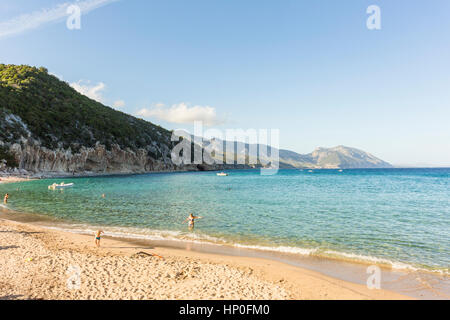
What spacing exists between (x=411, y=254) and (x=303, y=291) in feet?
25.8

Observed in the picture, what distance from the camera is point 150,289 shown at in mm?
8008

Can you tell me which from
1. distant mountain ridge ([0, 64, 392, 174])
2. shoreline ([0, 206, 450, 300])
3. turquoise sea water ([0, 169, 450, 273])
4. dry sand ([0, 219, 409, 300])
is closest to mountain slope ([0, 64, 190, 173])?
distant mountain ridge ([0, 64, 392, 174])

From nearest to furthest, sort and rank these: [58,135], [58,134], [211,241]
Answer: [211,241], [58,135], [58,134]

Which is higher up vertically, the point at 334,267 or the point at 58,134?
the point at 58,134

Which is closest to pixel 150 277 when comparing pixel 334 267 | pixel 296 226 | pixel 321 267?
pixel 321 267

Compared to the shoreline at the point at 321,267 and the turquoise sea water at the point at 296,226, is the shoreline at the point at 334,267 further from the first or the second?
the turquoise sea water at the point at 296,226

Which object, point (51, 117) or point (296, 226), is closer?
point (296, 226)

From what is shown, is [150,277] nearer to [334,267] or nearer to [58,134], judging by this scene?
[334,267]

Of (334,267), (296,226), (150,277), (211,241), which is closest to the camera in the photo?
(150,277)

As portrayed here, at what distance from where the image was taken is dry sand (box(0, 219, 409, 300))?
7707mm

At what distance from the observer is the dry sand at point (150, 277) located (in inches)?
303

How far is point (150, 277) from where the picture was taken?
895 centimetres
